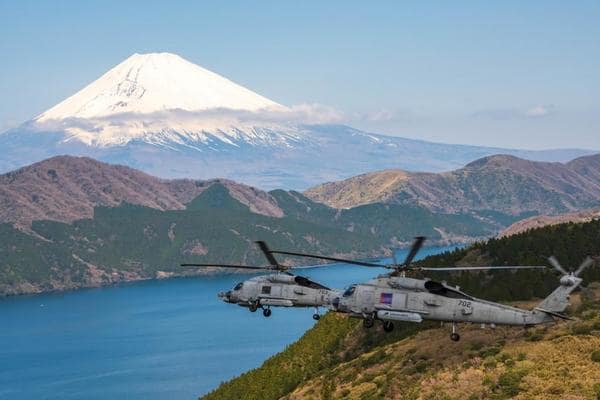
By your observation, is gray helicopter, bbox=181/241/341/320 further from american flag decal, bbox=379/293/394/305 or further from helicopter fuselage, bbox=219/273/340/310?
american flag decal, bbox=379/293/394/305

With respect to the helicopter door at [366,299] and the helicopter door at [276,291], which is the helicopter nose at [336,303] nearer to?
the helicopter door at [366,299]

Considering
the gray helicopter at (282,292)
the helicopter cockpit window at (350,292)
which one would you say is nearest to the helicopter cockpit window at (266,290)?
the gray helicopter at (282,292)

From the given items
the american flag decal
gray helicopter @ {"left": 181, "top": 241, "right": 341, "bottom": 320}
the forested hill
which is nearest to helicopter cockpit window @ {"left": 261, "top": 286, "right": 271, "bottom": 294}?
gray helicopter @ {"left": 181, "top": 241, "right": 341, "bottom": 320}

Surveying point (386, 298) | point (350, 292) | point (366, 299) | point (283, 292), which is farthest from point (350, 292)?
point (283, 292)

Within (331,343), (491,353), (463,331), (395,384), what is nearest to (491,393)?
(491,353)

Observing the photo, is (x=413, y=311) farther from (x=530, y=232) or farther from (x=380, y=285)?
(x=530, y=232)

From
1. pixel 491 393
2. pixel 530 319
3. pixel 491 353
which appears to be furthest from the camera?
pixel 491 353
